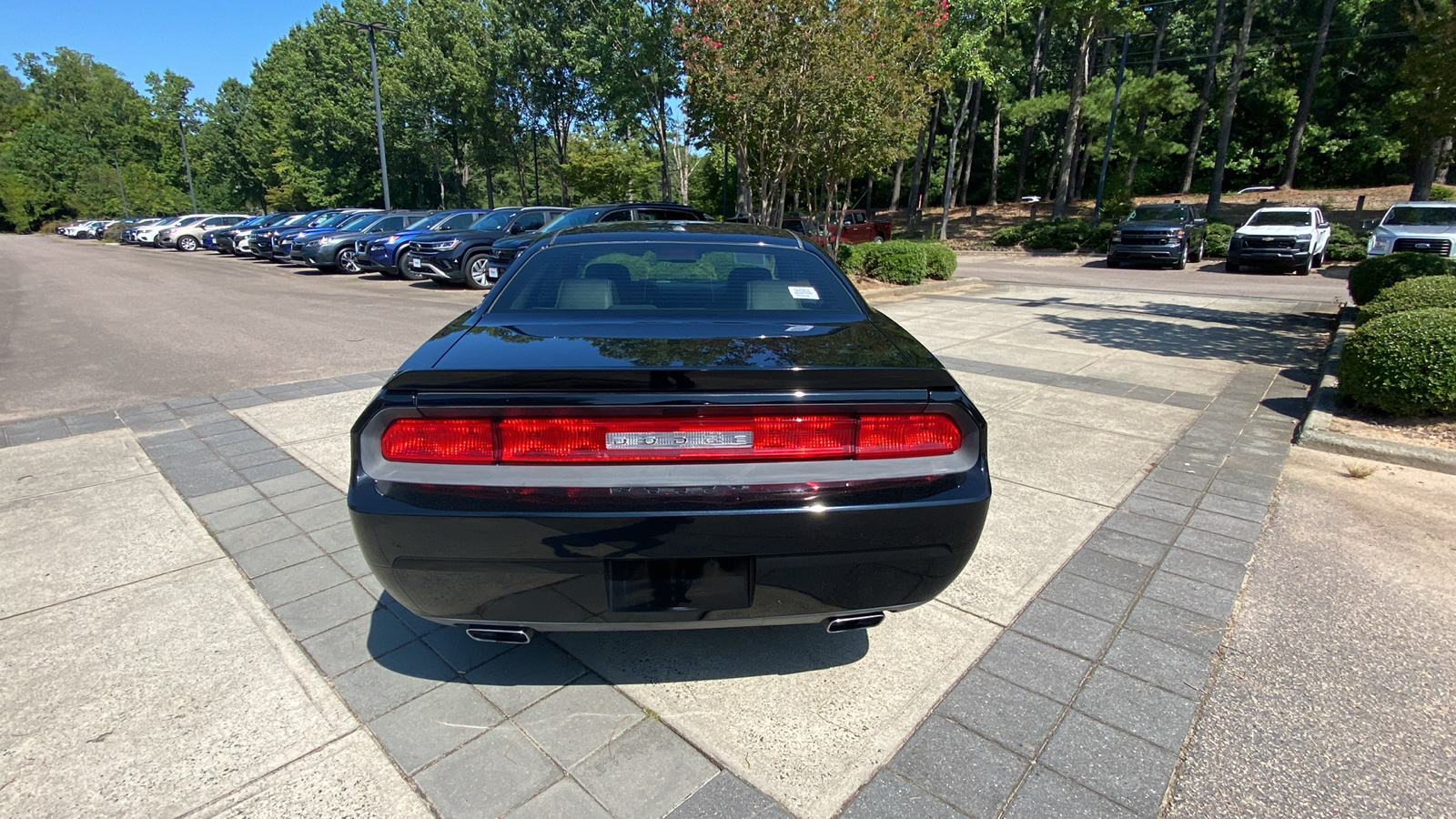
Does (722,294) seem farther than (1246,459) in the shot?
No

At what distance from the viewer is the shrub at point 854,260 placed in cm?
1547

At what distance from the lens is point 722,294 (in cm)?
306

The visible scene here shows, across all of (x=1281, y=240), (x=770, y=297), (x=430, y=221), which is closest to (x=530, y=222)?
(x=430, y=221)

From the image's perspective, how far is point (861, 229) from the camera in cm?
2641

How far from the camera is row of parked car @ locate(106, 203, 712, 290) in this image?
12.6 metres

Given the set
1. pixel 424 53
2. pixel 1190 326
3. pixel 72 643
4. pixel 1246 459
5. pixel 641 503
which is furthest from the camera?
pixel 424 53

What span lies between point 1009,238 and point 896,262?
685 inches

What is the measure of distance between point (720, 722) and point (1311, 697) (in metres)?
2.03

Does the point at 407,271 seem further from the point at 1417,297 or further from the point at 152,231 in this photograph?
the point at 152,231

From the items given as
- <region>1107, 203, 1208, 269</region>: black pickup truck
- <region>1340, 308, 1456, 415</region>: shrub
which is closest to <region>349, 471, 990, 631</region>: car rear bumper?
<region>1340, 308, 1456, 415</region>: shrub

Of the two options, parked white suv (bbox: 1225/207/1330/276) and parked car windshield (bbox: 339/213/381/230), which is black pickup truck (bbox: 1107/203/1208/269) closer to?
parked white suv (bbox: 1225/207/1330/276)

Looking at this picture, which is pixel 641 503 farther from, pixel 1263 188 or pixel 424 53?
pixel 1263 188

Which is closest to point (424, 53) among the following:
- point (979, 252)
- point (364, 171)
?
point (364, 171)

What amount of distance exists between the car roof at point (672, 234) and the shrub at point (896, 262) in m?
11.9
